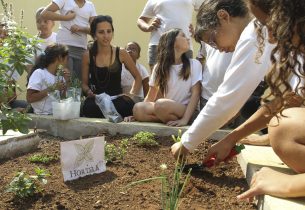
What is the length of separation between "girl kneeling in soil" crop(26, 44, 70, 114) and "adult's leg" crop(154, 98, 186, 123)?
1.13 meters

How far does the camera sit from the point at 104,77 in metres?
5.22

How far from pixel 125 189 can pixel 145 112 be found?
6.15 ft

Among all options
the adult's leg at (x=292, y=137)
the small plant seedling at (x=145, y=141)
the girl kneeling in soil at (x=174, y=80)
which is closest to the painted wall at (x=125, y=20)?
the girl kneeling in soil at (x=174, y=80)

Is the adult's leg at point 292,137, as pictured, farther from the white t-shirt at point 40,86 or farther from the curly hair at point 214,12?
the white t-shirt at point 40,86

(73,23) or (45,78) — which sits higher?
(73,23)

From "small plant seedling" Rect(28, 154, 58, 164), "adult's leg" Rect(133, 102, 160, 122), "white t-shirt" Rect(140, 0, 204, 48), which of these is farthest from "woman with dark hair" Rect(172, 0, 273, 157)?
"white t-shirt" Rect(140, 0, 204, 48)

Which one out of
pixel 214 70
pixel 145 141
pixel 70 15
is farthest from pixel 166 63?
pixel 70 15

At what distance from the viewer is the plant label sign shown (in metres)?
2.61

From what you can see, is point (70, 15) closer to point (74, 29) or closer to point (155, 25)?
point (74, 29)

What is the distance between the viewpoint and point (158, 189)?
101 inches

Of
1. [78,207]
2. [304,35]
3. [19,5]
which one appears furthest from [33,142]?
[19,5]

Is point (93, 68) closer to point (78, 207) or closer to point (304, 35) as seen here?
point (78, 207)

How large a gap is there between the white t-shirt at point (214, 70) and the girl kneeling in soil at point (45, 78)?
4.81ft

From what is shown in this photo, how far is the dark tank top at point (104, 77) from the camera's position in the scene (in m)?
5.20
